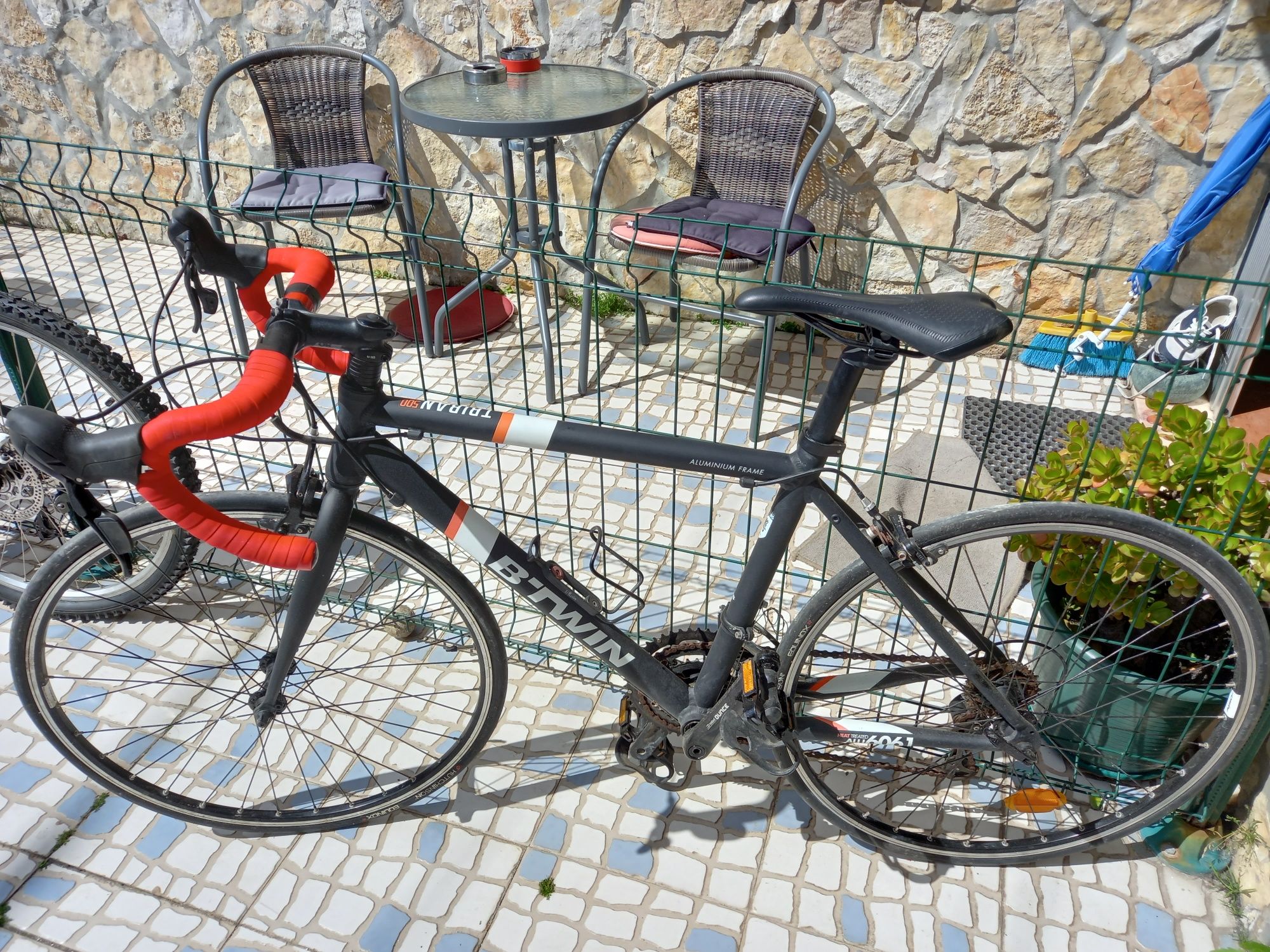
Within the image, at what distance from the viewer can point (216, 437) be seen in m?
1.39

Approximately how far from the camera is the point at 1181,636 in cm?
188

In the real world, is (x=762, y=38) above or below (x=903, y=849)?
above

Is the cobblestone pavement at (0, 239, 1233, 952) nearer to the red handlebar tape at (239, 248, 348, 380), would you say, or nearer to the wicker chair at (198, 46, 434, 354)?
the red handlebar tape at (239, 248, 348, 380)

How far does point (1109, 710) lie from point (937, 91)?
2.71 meters

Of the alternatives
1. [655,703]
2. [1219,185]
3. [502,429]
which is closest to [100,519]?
[502,429]

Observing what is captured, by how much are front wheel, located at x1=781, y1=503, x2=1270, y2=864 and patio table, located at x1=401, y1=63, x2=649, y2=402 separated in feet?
5.78

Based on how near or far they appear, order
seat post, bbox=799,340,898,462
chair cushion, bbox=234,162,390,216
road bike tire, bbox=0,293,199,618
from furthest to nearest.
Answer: chair cushion, bbox=234,162,390,216 < road bike tire, bbox=0,293,199,618 < seat post, bbox=799,340,898,462

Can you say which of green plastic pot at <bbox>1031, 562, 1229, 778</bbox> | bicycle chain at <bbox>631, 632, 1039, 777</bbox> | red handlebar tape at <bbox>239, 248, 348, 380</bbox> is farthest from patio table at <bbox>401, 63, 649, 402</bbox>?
green plastic pot at <bbox>1031, 562, 1229, 778</bbox>

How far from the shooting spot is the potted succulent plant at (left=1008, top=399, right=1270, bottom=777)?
6.06ft

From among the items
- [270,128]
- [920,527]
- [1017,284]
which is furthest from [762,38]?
[920,527]

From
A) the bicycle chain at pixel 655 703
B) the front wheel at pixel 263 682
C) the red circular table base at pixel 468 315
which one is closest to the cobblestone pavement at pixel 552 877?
the front wheel at pixel 263 682

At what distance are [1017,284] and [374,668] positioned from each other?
3242mm

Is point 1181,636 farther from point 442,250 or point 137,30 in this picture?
point 137,30

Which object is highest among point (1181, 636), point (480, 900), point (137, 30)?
point (137, 30)
